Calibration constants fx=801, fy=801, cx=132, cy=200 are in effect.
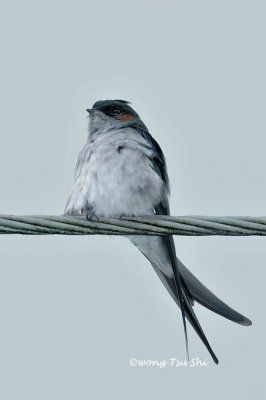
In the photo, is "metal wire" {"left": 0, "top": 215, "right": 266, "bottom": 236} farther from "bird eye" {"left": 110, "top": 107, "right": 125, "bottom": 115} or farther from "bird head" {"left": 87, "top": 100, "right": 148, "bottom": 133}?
"bird eye" {"left": 110, "top": 107, "right": 125, "bottom": 115}

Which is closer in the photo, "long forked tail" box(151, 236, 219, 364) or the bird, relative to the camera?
"long forked tail" box(151, 236, 219, 364)

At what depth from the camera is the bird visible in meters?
5.49

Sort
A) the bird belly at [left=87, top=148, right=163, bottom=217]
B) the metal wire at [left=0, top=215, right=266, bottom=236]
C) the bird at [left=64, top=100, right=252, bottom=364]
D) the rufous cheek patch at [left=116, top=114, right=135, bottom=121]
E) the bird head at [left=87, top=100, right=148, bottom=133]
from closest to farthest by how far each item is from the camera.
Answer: the metal wire at [left=0, top=215, right=266, bottom=236] → the bird at [left=64, top=100, right=252, bottom=364] → the bird belly at [left=87, top=148, right=163, bottom=217] → the bird head at [left=87, top=100, right=148, bottom=133] → the rufous cheek patch at [left=116, top=114, right=135, bottom=121]

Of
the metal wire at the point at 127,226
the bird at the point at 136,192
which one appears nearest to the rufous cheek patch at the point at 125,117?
the bird at the point at 136,192

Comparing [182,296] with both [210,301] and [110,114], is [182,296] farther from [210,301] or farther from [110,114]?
[110,114]

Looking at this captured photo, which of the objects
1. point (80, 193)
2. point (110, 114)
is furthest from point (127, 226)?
point (110, 114)

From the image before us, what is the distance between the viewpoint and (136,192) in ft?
18.5

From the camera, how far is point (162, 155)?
6168mm

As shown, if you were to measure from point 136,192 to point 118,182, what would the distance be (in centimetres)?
15

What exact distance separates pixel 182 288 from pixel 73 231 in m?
1.42

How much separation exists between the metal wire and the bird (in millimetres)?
845

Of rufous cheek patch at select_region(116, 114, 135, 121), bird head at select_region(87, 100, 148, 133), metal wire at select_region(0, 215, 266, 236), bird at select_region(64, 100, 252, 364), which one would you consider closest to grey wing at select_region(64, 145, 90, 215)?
bird at select_region(64, 100, 252, 364)

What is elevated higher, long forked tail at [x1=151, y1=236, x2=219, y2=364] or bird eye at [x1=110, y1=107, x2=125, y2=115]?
bird eye at [x1=110, y1=107, x2=125, y2=115]

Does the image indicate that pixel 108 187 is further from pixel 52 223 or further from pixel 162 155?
pixel 52 223
